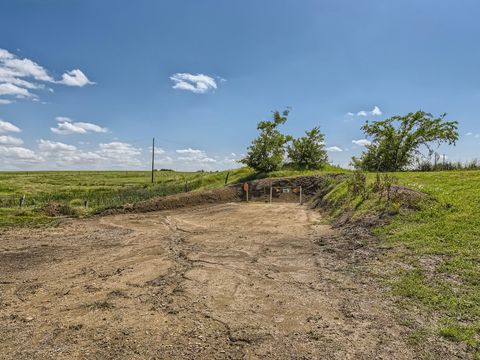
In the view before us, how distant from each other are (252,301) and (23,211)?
16.1 m

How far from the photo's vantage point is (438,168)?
22.5m

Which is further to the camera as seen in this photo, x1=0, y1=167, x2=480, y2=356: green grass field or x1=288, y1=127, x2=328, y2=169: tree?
x1=288, y1=127, x2=328, y2=169: tree

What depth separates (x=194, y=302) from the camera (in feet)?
17.4

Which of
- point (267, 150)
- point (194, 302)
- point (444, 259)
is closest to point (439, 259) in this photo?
point (444, 259)

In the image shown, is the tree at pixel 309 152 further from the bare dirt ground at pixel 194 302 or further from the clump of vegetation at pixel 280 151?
the bare dirt ground at pixel 194 302

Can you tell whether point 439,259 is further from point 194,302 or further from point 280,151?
point 280,151

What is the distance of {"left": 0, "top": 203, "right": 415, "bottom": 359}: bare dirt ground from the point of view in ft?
13.0

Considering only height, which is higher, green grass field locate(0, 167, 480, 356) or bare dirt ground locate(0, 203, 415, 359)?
green grass field locate(0, 167, 480, 356)

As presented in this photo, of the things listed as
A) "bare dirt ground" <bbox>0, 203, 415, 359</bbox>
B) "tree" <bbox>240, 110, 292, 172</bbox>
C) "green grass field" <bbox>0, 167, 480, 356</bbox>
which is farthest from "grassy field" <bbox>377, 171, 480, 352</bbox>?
"tree" <bbox>240, 110, 292, 172</bbox>

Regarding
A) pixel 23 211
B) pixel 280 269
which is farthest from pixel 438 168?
pixel 23 211

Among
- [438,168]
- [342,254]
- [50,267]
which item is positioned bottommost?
[50,267]

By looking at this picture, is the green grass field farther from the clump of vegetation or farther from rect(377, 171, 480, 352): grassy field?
the clump of vegetation

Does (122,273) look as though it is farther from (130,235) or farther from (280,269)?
(130,235)

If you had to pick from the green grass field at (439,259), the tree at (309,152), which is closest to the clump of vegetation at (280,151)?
the tree at (309,152)
